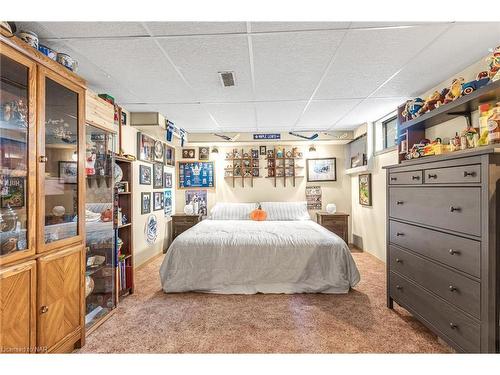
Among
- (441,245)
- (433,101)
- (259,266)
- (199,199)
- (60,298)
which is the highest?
(433,101)

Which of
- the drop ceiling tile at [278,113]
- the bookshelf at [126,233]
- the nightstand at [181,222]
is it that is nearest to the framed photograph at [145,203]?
the nightstand at [181,222]

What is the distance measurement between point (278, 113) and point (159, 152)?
235cm

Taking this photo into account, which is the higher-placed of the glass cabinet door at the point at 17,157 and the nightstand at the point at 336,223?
the glass cabinet door at the point at 17,157

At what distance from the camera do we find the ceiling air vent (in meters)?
2.39

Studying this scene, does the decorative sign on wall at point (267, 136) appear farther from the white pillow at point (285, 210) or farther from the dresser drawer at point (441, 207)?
the dresser drawer at point (441, 207)

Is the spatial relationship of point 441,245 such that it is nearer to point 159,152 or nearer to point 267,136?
point 267,136

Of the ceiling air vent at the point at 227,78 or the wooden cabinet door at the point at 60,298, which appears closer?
the wooden cabinet door at the point at 60,298

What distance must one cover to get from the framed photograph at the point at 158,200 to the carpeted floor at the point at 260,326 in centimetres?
177

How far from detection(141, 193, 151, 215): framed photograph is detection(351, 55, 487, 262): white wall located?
154 inches

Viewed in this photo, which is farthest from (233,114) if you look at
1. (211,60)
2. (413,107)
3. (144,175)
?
(413,107)

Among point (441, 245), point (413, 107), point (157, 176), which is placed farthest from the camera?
point (157, 176)

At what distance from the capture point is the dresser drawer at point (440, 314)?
1.49 meters

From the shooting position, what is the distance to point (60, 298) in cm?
163
